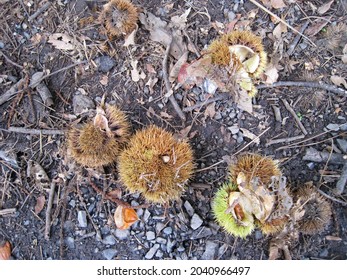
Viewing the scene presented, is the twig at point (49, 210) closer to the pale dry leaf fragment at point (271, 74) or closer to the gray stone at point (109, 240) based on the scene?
the gray stone at point (109, 240)

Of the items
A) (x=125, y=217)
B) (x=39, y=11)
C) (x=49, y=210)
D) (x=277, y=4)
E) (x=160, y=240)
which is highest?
(x=39, y=11)

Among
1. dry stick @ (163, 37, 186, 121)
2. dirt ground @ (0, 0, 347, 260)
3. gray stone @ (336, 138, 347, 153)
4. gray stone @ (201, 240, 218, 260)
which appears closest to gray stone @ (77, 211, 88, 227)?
dirt ground @ (0, 0, 347, 260)

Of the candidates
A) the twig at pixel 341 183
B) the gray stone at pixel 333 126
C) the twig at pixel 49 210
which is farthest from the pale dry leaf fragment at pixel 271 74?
the twig at pixel 49 210

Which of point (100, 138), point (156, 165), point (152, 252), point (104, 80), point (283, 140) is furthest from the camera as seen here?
point (104, 80)

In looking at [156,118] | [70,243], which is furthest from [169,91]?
[70,243]

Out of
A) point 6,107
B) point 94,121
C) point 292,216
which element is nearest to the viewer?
point 292,216

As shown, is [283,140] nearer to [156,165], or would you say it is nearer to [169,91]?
[169,91]

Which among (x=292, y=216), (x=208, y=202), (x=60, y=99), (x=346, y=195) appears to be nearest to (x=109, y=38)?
(x=60, y=99)
